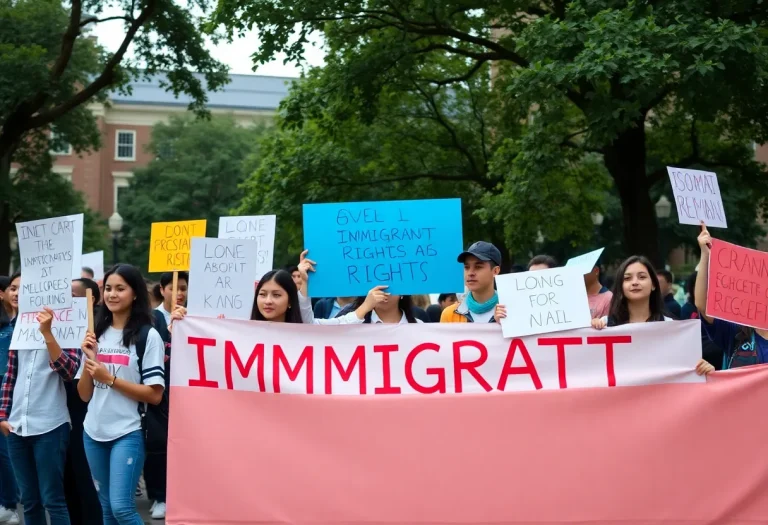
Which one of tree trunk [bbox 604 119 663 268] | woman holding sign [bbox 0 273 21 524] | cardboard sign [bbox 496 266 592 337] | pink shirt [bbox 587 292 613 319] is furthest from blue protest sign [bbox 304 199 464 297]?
tree trunk [bbox 604 119 663 268]

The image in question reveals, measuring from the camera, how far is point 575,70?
579 inches

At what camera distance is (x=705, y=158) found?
908 inches

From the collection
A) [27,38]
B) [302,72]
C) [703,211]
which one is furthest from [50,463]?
[27,38]

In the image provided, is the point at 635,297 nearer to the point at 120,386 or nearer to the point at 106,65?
the point at 120,386

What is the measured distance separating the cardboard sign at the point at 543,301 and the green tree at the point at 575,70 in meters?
9.23

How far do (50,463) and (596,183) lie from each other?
66.2ft

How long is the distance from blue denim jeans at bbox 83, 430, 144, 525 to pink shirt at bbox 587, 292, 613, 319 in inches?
123

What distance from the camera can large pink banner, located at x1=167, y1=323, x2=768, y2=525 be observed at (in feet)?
18.4

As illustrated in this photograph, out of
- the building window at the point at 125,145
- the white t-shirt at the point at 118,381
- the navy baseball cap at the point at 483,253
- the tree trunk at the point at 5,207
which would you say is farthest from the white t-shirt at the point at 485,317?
the building window at the point at 125,145

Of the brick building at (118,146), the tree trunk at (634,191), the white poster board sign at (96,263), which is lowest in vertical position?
the white poster board sign at (96,263)

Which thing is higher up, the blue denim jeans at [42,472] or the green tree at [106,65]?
the green tree at [106,65]

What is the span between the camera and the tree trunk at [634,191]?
1984 cm

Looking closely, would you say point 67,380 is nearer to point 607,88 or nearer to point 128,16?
point 607,88

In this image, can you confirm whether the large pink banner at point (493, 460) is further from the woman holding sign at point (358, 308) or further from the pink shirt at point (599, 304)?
the pink shirt at point (599, 304)
